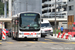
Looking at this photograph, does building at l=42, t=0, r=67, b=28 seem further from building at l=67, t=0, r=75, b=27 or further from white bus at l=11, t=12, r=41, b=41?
white bus at l=11, t=12, r=41, b=41

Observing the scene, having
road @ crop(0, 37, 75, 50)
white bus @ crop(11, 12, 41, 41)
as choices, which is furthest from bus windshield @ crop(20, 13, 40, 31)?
road @ crop(0, 37, 75, 50)

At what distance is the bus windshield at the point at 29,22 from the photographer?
70.4 feet

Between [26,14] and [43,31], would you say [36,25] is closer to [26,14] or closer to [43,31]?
[26,14]

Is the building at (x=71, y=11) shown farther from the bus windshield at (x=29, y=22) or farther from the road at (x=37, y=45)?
the road at (x=37, y=45)

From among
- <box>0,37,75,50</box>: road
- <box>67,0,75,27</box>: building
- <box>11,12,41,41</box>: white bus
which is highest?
<box>67,0,75,27</box>: building

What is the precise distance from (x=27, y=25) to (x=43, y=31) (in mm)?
10584

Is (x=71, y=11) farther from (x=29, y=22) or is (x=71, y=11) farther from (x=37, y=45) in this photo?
(x=37, y=45)

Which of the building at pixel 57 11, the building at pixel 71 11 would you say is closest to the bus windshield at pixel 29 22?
the building at pixel 71 11

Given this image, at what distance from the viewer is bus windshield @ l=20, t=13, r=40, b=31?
21469 mm

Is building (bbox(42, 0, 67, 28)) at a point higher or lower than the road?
higher

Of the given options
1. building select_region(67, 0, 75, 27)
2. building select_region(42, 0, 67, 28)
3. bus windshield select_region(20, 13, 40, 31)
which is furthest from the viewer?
building select_region(42, 0, 67, 28)

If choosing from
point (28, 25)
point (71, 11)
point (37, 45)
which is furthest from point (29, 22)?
point (71, 11)

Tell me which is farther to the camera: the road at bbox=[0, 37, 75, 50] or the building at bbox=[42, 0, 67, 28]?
the building at bbox=[42, 0, 67, 28]

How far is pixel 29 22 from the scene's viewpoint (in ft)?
70.4
